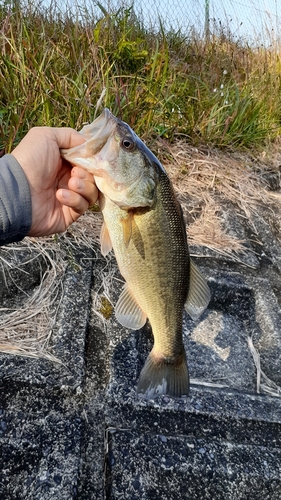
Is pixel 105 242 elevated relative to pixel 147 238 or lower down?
lower down

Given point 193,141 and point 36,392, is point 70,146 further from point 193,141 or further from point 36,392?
point 193,141

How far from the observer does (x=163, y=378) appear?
1.58 meters

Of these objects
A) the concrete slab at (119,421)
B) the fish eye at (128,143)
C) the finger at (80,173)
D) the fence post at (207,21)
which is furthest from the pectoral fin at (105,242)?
the fence post at (207,21)

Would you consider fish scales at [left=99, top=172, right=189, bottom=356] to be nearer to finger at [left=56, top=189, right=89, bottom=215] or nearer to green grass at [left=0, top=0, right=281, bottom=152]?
finger at [left=56, top=189, right=89, bottom=215]

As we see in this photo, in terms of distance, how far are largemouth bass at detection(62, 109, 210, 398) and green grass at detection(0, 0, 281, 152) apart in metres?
1.28

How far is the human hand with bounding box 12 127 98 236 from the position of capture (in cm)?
161

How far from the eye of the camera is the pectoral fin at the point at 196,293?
66.9 inches

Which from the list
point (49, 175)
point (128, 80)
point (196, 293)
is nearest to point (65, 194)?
point (49, 175)

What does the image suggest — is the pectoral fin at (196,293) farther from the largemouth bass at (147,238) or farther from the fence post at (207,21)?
the fence post at (207,21)

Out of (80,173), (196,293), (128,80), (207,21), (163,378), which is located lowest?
(163,378)

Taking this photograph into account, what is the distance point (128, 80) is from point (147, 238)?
2.81 meters

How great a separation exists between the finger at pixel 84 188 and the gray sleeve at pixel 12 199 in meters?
0.21

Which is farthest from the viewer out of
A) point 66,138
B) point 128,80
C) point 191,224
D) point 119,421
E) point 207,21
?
point 207,21

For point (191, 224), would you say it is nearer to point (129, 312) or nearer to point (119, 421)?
point (129, 312)
